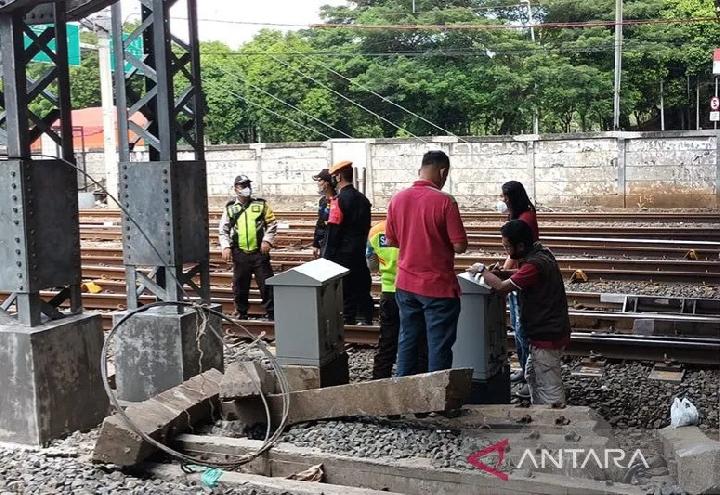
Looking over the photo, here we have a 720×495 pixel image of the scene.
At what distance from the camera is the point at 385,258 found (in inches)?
292

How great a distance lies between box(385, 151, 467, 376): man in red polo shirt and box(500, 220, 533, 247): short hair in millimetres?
331

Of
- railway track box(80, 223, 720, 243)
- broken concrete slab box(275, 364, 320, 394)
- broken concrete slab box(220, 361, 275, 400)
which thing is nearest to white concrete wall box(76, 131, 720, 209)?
railway track box(80, 223, 720, 243)

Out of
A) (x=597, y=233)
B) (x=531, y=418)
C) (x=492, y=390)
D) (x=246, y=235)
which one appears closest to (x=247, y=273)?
(x=246, y=235)

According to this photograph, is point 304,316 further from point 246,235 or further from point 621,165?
point 621,165

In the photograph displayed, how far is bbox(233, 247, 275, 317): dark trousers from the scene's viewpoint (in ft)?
34.0

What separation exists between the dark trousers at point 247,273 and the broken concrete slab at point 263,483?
16.0 ft

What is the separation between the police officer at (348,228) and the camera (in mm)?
9062

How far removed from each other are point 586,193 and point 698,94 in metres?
18.5

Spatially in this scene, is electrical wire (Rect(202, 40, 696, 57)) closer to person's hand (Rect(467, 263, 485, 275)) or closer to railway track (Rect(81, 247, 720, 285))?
railway track (Rect(81, 247, 720, 285))

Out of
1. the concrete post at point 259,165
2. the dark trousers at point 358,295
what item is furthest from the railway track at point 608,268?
the concrete post at point 259,165

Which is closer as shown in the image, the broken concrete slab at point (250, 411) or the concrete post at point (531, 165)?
the broken concrete slab at point (250, 411)

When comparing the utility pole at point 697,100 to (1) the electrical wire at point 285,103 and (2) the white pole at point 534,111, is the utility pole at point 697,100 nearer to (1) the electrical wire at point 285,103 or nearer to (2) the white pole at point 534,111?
(2) the white pole at point 534,111

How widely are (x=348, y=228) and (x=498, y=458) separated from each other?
451cm

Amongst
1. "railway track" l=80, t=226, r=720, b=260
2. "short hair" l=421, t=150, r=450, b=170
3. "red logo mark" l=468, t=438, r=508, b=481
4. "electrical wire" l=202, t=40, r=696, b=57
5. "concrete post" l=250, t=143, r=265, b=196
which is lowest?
"red logo mark" l=468, t=438, r=508, b=481
